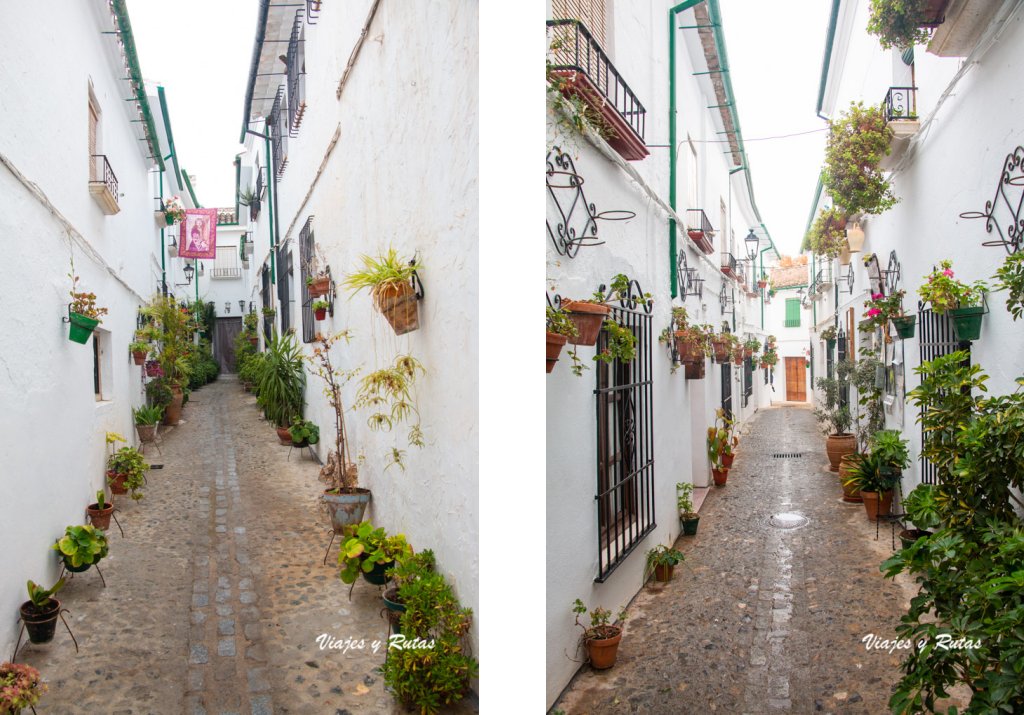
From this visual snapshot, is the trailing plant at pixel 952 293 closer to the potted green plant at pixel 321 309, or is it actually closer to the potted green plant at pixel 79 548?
the potted green plant at pixel 321 309

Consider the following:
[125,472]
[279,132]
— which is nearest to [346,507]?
[125,472]

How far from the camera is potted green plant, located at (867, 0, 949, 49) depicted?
3074mm

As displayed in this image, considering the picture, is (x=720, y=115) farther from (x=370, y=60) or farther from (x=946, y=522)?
(x=946, y=522)

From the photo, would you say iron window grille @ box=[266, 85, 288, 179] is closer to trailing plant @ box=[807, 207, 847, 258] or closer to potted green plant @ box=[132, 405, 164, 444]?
potted green plant @ box=[132, 405, 164, 444]

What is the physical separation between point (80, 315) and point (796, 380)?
49.1 ft

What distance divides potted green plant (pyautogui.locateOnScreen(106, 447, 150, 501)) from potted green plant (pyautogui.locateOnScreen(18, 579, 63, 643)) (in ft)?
7.34

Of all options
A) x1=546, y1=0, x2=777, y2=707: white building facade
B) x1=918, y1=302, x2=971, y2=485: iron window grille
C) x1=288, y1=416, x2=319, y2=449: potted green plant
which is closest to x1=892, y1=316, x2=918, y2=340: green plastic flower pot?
x1=918, y1=302, x2=971, y2=485: iron window grille

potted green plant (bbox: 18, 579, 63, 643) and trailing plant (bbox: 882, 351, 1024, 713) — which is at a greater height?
trailing plant (bbox: 882, 351, 1024, 713)

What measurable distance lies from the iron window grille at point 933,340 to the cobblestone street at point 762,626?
704 millimetres

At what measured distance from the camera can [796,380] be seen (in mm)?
Result: 15656

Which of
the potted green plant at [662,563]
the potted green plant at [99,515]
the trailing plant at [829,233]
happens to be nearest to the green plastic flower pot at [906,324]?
the trailing plant at [829,233]

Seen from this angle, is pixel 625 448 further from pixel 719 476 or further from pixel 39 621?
pixel 719 476

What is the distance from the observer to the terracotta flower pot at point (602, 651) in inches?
119

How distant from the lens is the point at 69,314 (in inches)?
148
